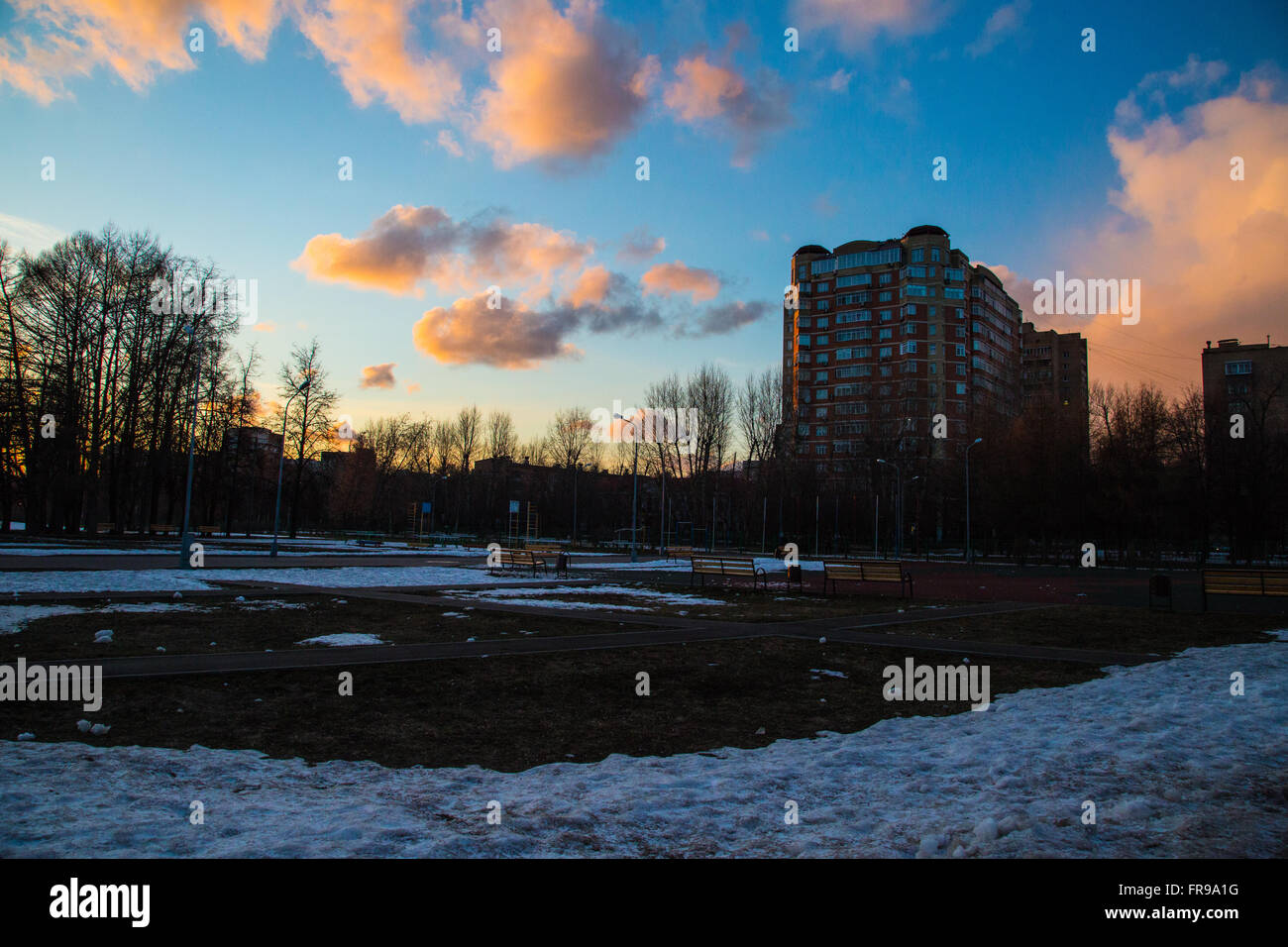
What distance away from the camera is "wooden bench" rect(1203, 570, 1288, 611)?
16.6 metres

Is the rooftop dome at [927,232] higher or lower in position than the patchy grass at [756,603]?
higher

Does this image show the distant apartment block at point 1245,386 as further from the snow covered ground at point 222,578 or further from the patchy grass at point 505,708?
the patchy grass at point 505,708

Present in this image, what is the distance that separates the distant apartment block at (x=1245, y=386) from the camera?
53.3m

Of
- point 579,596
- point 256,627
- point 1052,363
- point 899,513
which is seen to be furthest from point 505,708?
point 1052,363

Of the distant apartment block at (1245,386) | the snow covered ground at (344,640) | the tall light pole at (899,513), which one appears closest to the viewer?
the snow covered ground at (344,640)

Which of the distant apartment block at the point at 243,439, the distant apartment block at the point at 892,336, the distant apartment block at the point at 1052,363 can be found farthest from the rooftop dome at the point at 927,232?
the distant apartment block at the point at 243,439

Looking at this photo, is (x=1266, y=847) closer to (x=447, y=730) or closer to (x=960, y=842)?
(x=960, y=842)

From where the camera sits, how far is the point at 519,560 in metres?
27.2

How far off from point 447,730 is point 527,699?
4.24 ft

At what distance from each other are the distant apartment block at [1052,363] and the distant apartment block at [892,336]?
22.7 m

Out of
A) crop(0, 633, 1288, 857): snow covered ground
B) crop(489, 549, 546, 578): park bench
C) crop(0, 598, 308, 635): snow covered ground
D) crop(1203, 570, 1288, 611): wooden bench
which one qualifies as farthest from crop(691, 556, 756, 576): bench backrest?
crop(0, 633, 1288, 857): snow covered ground

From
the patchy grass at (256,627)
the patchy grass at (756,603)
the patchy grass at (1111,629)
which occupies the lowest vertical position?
the patchy grass at (756,603)

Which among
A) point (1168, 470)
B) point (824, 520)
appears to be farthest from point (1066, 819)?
point (824, 520)
